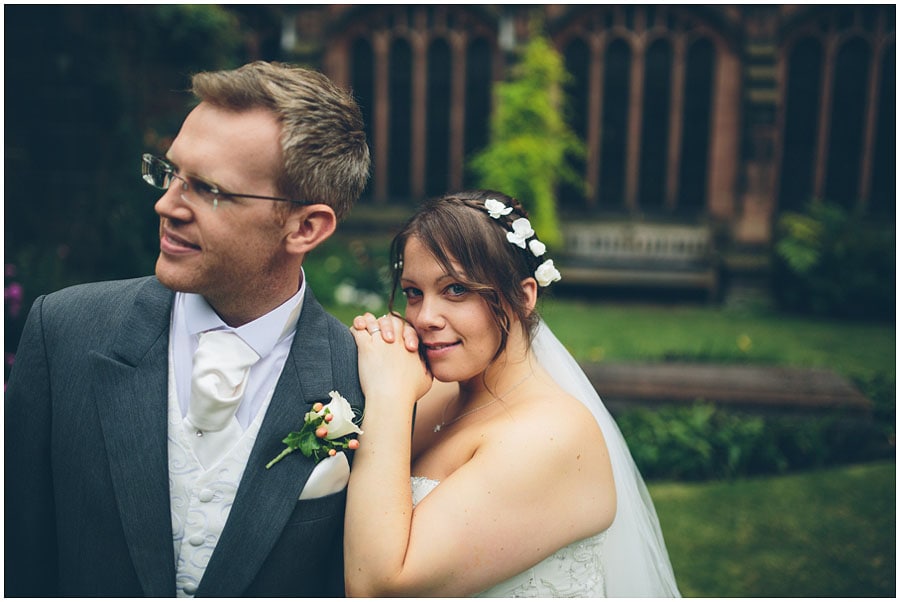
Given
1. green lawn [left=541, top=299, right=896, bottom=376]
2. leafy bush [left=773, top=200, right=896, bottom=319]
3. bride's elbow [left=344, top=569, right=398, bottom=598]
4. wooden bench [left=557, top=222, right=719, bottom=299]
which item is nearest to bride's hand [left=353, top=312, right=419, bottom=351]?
bride's elbow [left=344, top=569, right=398, bottom=598]

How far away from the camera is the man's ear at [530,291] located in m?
2.59

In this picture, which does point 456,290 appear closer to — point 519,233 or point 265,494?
point 519,233

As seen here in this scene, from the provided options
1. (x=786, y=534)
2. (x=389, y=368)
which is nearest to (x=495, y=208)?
(x=389, y=368)

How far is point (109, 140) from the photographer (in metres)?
5.55

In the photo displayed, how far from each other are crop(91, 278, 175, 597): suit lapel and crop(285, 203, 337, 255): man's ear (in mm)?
451

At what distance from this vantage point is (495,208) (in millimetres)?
2537

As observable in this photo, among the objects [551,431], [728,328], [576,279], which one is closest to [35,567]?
[551,431]

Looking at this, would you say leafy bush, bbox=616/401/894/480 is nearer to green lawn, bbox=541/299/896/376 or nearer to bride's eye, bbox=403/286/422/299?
green lawn, bbox=541/299/896/376

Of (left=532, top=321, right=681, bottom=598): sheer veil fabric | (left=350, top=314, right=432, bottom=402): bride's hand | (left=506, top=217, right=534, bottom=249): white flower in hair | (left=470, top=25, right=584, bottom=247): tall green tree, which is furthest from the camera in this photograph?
(left=470, top=25, right=584, bottom=247): tall green tree

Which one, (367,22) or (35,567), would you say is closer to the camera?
(35,567)

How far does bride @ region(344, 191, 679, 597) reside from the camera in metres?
2.12

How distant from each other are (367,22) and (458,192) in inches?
476

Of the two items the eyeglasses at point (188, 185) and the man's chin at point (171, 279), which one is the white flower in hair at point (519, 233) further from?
the man's chin at point (171, 279)

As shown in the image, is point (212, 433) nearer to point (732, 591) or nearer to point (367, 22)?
point (732, 591)
